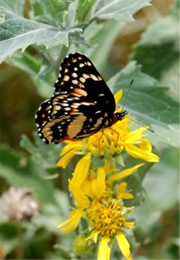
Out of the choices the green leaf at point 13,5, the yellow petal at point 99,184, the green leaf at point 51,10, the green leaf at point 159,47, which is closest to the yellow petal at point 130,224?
the yellow petal at point 99,184

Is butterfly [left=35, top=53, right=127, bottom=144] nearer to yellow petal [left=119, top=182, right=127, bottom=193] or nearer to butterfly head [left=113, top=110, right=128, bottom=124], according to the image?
butterfly head [left=113, top=110, right=128, bottom=124]

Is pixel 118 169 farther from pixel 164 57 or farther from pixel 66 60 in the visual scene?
pixel 164 57

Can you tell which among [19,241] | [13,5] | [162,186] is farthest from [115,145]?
[162,186]

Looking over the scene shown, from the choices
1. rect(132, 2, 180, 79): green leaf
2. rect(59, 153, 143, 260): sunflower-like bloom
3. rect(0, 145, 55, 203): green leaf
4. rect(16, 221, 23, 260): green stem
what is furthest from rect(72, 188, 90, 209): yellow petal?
rect(132, 2, 180, 79): green leaf

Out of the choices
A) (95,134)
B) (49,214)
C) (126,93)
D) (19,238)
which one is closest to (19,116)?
(49,214)

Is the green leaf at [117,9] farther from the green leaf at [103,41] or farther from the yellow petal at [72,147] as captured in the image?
the green leaf at [103,41]

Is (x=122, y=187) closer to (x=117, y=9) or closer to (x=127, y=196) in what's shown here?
(x=127, y=196)
